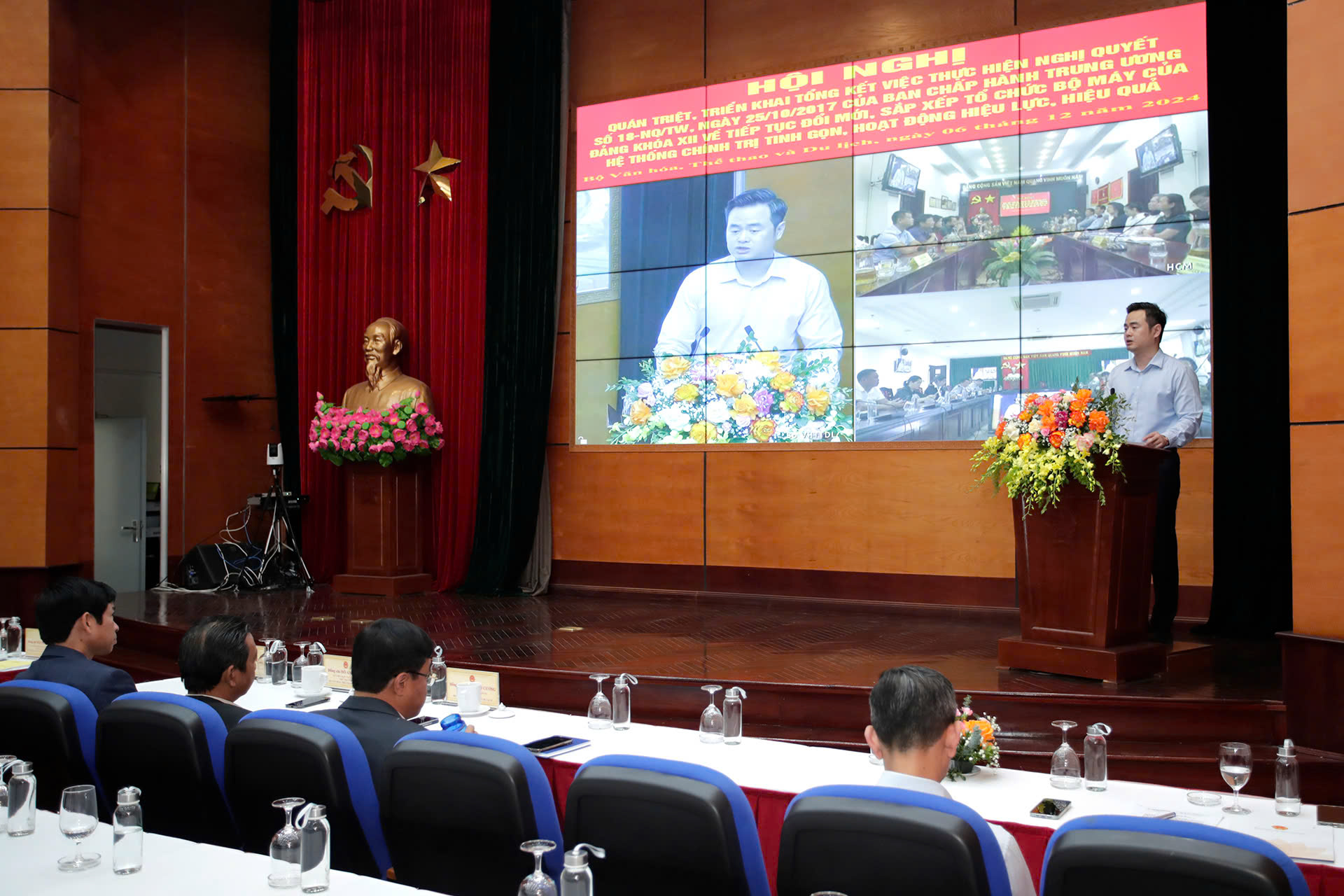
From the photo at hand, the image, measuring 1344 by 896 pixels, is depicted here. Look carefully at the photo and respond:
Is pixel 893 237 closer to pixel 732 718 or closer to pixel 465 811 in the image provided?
pixel 732 718

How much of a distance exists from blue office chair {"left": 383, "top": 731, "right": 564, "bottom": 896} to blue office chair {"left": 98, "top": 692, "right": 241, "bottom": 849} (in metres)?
0.63

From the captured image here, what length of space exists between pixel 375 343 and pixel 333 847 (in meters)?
6.51

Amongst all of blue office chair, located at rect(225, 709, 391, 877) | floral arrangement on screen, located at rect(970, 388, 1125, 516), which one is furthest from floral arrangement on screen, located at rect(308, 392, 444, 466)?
blue office chair, located at rect(225, 709, 391, 877)

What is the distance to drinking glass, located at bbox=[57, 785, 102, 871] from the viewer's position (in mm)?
2143

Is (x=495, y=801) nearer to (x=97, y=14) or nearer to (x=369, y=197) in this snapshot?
(x=369, y=197)

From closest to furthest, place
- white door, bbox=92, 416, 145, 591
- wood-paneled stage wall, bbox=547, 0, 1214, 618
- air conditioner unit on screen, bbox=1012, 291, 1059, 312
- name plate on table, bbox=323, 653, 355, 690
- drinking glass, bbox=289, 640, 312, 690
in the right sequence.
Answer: drinking glass, bbox=289, 640, 312, 690
name plate on table, bbox=323, 653, 355, 690
air conditioner unit on screen, bbox=1012, 291, 1059, 312
wood-paneled stage wall, bbox=547, 0, 1214, 618
white door, bbox=92, 416, 145, 591

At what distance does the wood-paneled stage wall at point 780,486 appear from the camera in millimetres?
7285

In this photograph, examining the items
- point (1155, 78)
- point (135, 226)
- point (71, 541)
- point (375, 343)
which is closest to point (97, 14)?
point (135, 226)

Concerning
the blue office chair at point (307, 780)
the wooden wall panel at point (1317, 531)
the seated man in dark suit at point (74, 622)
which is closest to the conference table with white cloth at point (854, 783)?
Result: the blue office chair at point (307, 780)

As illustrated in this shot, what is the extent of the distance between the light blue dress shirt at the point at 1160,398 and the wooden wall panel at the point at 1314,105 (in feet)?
5.15

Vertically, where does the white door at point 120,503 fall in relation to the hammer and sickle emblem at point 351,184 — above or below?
below

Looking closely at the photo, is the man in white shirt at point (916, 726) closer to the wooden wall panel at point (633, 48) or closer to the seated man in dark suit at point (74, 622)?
the seated man in dark suit at point (74, 622)

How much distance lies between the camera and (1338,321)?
4078mm

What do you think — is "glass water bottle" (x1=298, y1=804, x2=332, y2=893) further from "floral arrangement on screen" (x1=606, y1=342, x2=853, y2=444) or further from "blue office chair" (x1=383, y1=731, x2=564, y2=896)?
"floral arrangement on screen" (x1=606, y1=342, x2=853, y2=444)
